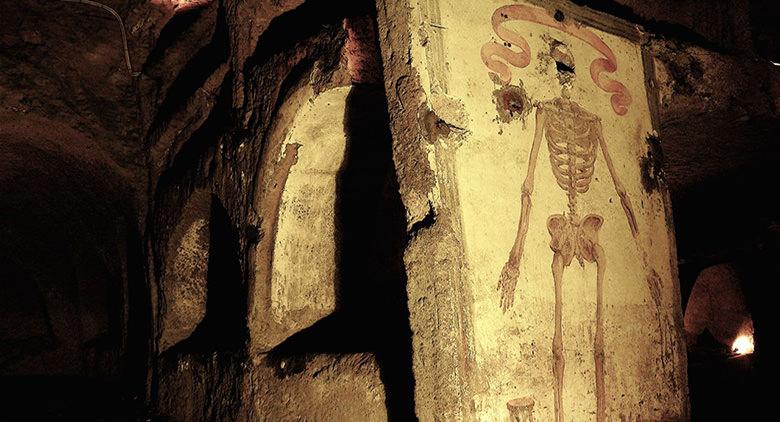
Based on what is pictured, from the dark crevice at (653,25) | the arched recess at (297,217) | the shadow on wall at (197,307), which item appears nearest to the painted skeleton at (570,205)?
the dark crevice at (653,25)

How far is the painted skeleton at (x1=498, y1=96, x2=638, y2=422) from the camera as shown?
2219 millimetres

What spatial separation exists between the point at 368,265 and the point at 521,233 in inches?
67.3

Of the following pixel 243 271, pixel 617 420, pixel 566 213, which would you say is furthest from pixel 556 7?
pixel 243 271

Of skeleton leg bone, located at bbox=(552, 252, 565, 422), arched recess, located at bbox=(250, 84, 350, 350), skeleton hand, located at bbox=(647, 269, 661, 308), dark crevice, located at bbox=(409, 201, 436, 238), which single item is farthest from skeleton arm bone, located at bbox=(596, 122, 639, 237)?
arched recess, located at bbox=(250, 84, 350, 350)

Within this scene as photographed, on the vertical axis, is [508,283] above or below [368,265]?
below

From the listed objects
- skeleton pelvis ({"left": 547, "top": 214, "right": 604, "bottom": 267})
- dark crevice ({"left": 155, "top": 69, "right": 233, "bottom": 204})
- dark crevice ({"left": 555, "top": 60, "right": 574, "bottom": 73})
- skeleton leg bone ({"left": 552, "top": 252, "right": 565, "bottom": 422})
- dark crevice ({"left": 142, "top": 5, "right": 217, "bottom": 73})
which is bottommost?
skeleton leg bone ({"left": 552, "top": 252, "right": 565, "bottom": 422})

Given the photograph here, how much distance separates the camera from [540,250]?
89.0 inches

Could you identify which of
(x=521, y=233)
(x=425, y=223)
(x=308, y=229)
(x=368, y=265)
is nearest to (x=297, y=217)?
(x=308, y=229)

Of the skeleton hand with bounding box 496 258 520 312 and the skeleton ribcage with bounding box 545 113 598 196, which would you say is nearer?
the skeleton hand with bounding box 496 258 520 312

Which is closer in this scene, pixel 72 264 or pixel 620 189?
pixel 620 189

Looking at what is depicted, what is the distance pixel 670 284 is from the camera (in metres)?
2.67

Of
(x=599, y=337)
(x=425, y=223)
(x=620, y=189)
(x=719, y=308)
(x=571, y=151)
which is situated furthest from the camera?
(x=719, y=308)

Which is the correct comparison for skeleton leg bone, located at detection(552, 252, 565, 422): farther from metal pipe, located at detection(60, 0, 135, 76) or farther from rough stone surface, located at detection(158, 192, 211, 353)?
metal pipe, located at detection(60, 0, 135, 76)

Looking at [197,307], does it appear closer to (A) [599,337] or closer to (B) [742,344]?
(A) [599,337]
